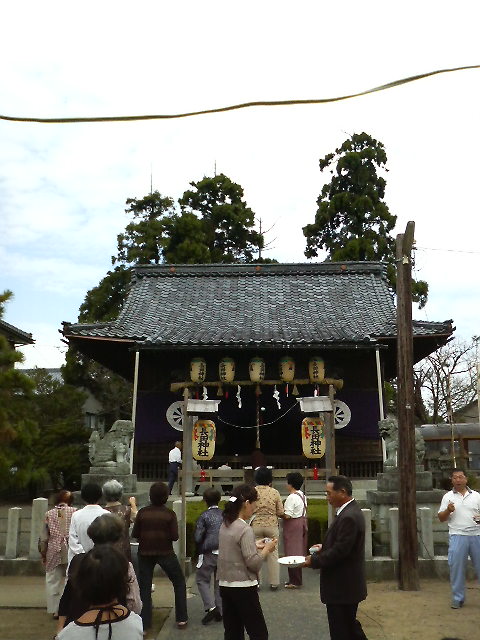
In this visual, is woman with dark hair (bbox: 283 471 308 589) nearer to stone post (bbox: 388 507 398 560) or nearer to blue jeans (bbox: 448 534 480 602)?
stone post (bbox: 388 507 398 560)

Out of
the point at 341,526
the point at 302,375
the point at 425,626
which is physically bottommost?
the point at 425,626

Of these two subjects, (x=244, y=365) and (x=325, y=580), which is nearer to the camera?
(x=325, y=580)

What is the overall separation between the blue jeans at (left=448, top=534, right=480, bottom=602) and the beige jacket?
10.4 feet

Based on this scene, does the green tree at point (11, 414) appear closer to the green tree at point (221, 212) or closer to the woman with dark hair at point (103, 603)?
the woman with dark hair at point (103, 603)

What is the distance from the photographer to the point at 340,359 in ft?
60.1

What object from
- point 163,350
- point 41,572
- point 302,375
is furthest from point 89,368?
point 41,572

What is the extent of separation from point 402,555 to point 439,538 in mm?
1956

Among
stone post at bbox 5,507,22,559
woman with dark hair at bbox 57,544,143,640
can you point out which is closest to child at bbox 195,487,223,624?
stone post at bbox 5,507,22,559

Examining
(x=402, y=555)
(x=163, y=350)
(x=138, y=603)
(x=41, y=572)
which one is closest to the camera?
(x=138, y=603)

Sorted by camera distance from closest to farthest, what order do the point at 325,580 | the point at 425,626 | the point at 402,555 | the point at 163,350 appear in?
the point at 325,580, the point at 425,626, the point at 402,555, the point at 163,350

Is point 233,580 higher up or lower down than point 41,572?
higher up

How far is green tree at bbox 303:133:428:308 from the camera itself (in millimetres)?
28141

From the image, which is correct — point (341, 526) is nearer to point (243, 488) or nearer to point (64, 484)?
point (243, 488)

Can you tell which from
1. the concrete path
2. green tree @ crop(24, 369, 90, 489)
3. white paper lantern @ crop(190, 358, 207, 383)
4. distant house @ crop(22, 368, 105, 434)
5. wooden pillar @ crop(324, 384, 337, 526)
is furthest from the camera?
distant house @ crop(22, 368, 105, 434)
